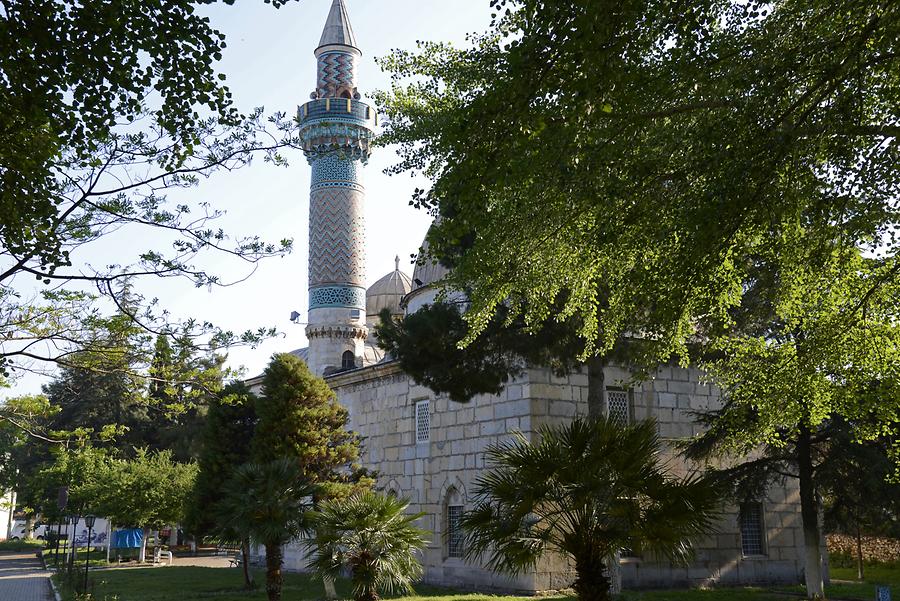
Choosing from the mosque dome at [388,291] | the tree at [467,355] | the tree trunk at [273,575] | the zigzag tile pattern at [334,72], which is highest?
the zigzag tile pattern at [334,72]

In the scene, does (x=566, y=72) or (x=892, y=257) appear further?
(x=892, y=257)

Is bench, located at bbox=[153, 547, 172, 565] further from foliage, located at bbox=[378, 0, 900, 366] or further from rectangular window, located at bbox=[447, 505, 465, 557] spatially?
foliage, located at bbox=[378, 0, 900, 366]

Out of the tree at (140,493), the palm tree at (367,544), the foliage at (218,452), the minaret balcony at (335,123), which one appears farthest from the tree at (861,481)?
the minaret balcony at (335,123)

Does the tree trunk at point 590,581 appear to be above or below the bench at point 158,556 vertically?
above

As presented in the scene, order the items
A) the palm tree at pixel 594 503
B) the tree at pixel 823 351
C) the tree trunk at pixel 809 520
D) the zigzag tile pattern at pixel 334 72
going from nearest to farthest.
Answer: the palm tree at pixel 594 503 → the tree at pixel 823 351 → the tree trunk at pixel 809 520 → the zigzag tile pattern at pixel 334 72

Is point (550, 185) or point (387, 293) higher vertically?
point (387, 293)

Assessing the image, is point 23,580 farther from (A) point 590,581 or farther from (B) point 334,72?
(A) point 590,581

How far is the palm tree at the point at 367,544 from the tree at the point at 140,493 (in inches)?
721

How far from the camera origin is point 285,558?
24203mm

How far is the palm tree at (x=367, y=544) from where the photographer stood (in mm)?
10547

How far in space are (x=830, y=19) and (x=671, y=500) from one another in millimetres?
4263

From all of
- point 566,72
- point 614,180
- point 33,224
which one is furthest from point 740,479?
point 33,224

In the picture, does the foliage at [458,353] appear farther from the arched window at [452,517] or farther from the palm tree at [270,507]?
the arched window at [452,517]

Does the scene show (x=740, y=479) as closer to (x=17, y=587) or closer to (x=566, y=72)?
(x=566, y=72)
